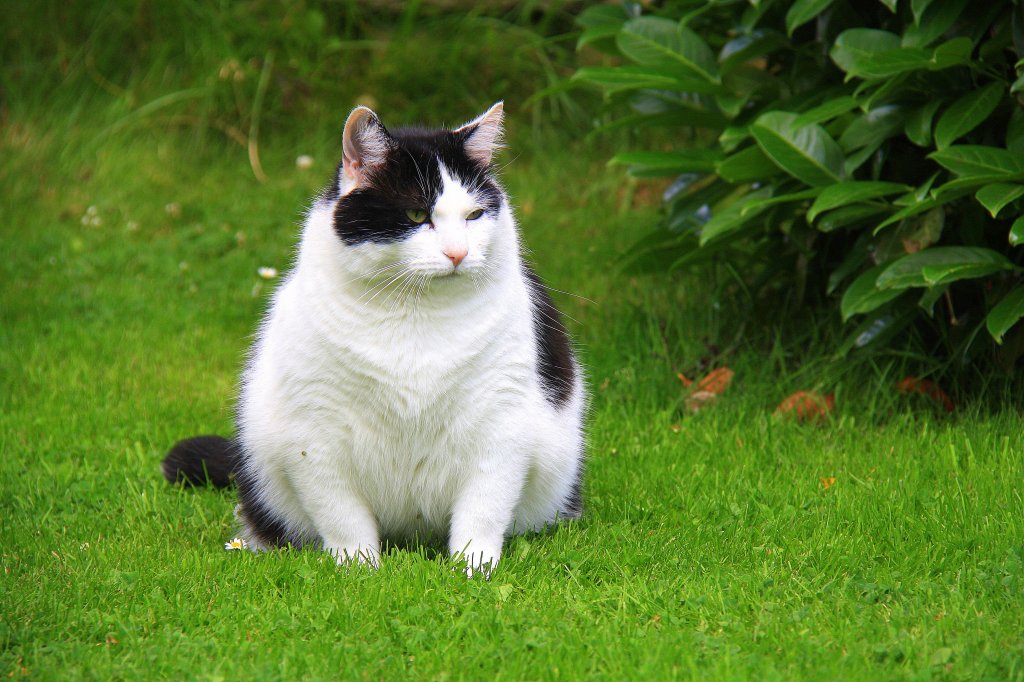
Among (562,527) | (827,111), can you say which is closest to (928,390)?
(827,111)

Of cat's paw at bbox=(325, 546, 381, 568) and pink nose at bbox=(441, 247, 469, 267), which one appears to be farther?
cat's paw at bbox=(325, 546, 381, 568)

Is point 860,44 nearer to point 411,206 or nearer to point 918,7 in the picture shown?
point 918,7

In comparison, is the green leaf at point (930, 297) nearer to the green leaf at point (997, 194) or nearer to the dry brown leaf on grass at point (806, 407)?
the green leaf at point (997, 194)

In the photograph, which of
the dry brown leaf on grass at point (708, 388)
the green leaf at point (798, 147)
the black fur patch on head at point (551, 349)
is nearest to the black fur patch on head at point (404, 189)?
the black fur patch on head at point (551, 349)

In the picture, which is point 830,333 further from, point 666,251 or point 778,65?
point 778,65

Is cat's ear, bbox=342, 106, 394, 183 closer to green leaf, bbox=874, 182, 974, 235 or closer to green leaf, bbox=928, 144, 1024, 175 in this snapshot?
green leaf, bbox=874, 182, 974, 235

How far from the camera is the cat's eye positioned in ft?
9.53

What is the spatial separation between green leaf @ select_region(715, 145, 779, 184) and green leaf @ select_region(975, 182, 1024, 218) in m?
0.76

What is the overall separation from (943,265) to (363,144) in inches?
76.0

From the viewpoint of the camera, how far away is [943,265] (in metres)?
3.63

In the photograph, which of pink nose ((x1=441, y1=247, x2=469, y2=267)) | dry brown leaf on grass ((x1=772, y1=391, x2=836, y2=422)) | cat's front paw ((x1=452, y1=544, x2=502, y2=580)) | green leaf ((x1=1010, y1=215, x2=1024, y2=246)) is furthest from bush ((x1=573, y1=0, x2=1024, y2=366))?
cat's front paw ((x1=452, y1=544, x2=502, y2=580))

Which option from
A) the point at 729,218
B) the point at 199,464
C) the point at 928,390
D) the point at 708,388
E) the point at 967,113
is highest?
the point at 967,113

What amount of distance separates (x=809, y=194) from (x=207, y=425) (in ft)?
8.13

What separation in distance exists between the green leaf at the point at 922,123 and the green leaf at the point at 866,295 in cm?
45
